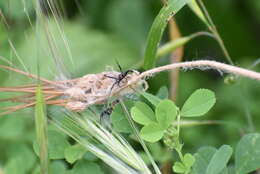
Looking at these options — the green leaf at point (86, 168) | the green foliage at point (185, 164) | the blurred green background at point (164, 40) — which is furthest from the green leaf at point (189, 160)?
the blurred green background at point (164, 40)

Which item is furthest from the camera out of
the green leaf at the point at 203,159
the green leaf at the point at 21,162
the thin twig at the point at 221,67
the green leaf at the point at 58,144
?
the green leaf at the point at 21,162

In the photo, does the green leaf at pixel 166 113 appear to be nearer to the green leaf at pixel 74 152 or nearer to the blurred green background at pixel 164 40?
the green leaf at pixel 74 152

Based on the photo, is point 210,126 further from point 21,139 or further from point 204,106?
point 204,106

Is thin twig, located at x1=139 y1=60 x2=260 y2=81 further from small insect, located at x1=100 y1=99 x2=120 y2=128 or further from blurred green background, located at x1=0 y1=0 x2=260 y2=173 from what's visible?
blurred green background, located at x1=0 y1=0 x2=260 y2=173

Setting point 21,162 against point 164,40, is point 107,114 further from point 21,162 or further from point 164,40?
point 164,40

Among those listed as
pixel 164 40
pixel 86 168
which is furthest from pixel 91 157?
pixel 164 40

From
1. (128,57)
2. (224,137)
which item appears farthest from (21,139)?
(128,57)
